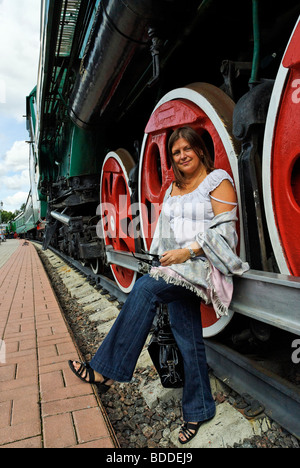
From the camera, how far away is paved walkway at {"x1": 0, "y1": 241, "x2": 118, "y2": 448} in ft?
4.47

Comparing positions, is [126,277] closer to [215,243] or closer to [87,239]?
[87,239]

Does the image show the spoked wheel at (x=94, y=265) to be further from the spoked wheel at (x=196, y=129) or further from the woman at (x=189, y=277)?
the woman at (x=189, y=277)

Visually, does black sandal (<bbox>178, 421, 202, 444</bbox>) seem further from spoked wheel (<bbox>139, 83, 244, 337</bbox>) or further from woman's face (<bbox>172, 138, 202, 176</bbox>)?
woman's face (<bbox>172, 138, 202, 176</bbox>)

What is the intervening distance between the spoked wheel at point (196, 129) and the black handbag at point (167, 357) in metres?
0.32

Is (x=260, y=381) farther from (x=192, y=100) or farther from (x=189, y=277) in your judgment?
(x=192, y=100)

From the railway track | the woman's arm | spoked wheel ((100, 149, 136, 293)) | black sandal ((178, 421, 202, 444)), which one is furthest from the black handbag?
spoked wheel ((100, 149, 136, 293))

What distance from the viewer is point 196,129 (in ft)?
6.12

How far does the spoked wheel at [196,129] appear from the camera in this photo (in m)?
1.60

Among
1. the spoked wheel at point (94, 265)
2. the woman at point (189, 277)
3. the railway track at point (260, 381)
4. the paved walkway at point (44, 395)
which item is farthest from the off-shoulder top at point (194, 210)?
the spoked wheel at point (94, 265)

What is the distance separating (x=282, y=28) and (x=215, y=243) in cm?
115

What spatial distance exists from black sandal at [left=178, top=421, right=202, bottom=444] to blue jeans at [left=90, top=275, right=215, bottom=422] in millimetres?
23

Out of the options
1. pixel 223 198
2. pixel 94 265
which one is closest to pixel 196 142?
pixel 223 198

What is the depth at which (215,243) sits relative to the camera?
4.32 ft

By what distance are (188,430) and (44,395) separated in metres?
0.76
